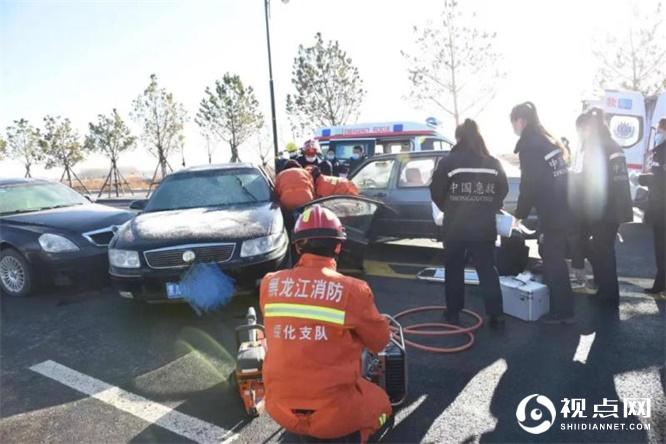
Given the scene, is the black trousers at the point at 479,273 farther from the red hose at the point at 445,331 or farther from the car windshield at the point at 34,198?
the car windshield at the point at 34,198

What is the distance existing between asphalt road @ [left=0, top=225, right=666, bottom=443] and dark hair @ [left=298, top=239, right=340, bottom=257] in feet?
3.54

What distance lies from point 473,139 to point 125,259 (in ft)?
11.4

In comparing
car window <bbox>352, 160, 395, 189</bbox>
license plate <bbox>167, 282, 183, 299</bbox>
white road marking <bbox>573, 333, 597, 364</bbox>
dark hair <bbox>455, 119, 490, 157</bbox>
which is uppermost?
dark hair <bbox>455, 119, 490, 157</bbox>

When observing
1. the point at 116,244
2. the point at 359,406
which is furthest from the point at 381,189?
the point at 359,406

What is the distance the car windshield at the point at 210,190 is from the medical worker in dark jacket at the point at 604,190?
352 centimetres

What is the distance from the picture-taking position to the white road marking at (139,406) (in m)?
2.81

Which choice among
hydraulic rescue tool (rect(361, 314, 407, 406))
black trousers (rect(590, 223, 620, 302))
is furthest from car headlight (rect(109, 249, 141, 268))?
black trousers (rect(590, 223, 620, 302))

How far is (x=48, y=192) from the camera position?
7.16 meters

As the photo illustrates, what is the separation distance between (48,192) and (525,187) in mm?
6757

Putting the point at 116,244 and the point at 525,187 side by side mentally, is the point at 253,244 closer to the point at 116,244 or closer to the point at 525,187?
the point at 116,244

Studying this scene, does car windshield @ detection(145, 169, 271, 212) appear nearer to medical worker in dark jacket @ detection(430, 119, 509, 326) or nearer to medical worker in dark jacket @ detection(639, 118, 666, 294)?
medical worker in dark jacket @ detection(430, 119, 509, 326)

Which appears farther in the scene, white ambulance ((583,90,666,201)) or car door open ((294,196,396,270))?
white ambulance ((583,90,666,201))

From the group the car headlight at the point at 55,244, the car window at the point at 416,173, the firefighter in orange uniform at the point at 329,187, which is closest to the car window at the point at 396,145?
the car window at the point at 416,173

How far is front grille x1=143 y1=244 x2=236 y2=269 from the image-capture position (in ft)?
14.8
